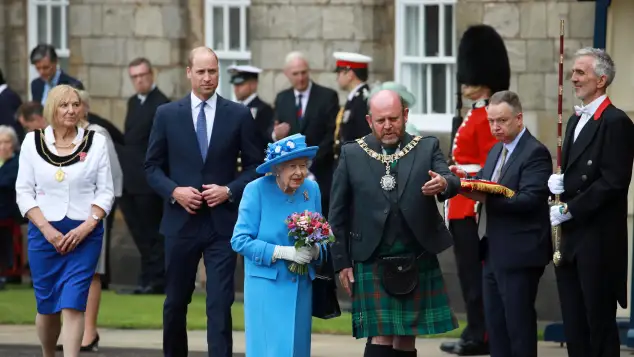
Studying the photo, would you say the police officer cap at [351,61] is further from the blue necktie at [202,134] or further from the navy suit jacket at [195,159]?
the blue necktie at [202,134]

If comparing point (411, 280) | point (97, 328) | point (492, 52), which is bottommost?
point (97, 328)

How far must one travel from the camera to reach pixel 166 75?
18875mm

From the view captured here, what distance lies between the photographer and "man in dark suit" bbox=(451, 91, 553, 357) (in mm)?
11664

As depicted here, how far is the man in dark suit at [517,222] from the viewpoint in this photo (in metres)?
11.7

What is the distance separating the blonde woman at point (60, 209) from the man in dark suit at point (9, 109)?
20.6ft

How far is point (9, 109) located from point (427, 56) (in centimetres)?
413

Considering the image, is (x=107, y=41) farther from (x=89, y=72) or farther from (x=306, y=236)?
(x=306, y=236)

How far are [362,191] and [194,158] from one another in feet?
5.62

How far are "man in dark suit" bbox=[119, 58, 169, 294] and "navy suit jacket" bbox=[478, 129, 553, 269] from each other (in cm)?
641

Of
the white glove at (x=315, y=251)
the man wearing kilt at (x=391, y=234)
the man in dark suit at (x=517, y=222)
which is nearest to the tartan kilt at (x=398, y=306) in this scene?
the man wearing kilt at (x=391, y=234)

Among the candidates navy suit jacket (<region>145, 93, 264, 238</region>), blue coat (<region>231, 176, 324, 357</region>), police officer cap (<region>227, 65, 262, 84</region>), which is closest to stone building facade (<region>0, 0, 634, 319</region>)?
police officer cap (<region>227, 65, 262, 84</region>)

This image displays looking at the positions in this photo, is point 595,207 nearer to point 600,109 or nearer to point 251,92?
point 600,109

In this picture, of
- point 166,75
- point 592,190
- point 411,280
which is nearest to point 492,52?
point 592,190

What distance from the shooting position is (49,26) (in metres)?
20.6
